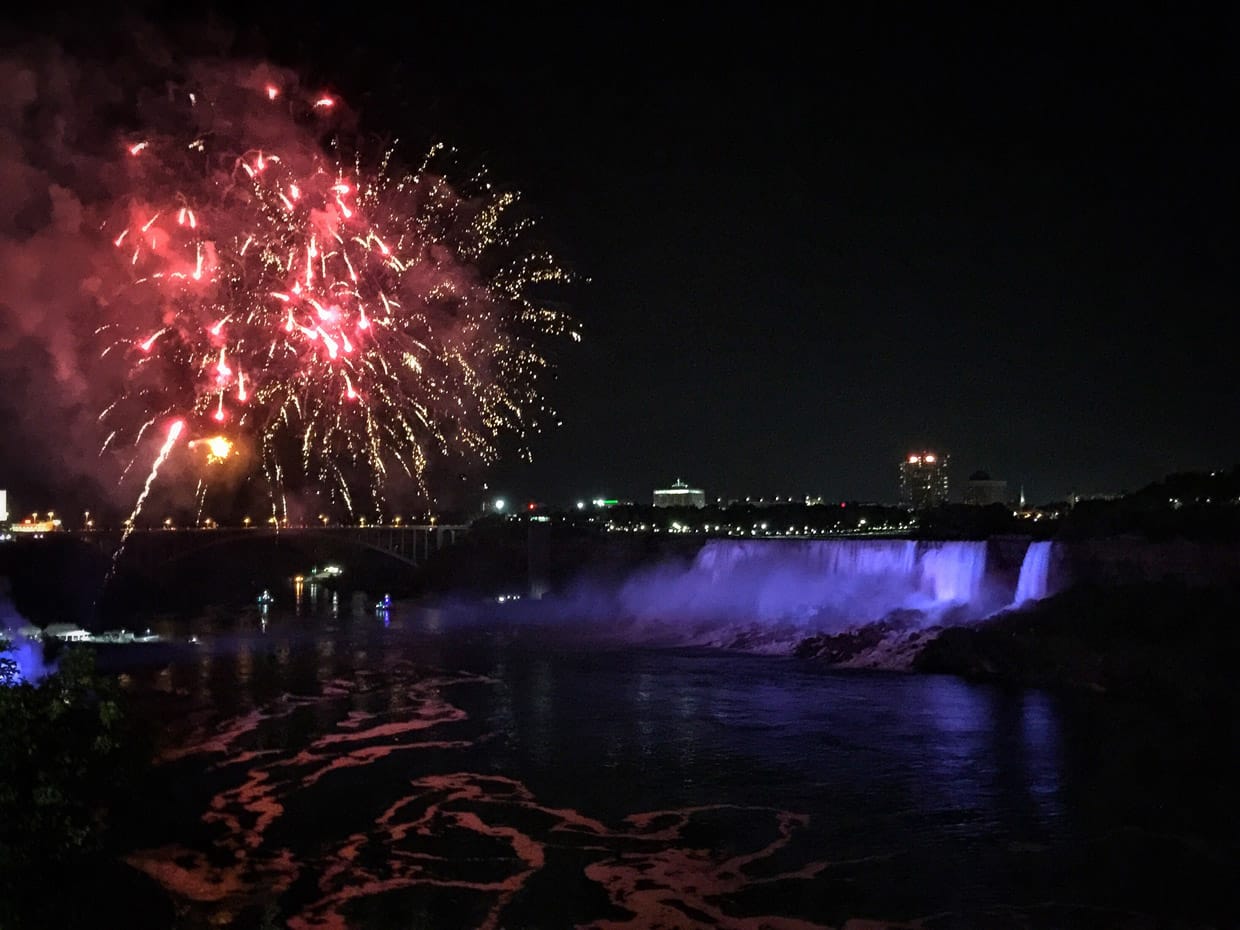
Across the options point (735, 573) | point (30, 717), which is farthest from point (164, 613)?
point (30, 717)

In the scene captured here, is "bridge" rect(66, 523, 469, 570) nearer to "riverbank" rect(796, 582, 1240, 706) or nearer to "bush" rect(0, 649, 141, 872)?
"riverbank" rect(796, 582, 1240, 706)

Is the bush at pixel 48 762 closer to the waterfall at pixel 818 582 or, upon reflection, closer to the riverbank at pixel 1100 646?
the riverbank at pixel 1100 646

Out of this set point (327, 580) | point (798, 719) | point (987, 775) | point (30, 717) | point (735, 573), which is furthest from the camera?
point (327, 580)

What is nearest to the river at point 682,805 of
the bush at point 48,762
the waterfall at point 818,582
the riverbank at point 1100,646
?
the riverbank at point 1100,646

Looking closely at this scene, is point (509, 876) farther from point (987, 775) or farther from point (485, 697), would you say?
point (485, 697)

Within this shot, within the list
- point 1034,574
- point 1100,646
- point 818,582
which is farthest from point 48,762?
point 818,582

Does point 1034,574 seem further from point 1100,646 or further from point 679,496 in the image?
point 679,496
